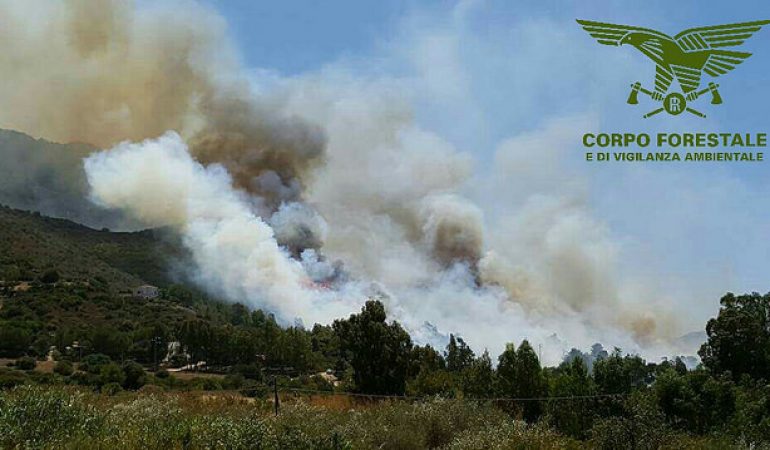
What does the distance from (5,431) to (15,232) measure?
99.8 meters

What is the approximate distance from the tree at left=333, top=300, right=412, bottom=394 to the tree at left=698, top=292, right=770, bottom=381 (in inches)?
517

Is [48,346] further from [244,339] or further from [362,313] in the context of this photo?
[362,313]

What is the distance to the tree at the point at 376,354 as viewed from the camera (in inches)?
869

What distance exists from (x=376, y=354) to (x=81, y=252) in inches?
3792

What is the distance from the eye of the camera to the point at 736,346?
2586 centimetres

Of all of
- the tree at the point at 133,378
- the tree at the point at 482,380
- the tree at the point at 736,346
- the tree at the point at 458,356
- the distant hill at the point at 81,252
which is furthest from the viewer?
the distant hill at the point at 81,252

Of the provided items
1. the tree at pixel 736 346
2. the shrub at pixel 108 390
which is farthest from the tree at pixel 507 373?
the shrub at pixel 108 390

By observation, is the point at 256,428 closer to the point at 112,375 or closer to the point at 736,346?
the point at 736,346

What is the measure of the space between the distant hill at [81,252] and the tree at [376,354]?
2867 inches

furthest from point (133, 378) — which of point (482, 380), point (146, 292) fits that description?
point (146, 292)

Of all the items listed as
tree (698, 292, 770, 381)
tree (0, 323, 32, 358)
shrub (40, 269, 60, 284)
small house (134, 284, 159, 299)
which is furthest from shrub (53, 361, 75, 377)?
small house (134, 284, 159, 299)

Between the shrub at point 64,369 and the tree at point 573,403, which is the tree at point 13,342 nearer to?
the shrub at point 64,369

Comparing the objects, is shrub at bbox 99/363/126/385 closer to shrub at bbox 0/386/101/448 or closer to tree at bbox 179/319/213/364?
tree at bbox 179/319/213/364

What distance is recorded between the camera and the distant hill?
8700 cm
